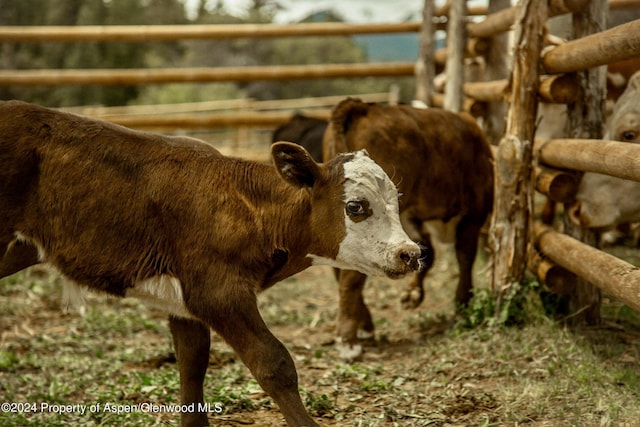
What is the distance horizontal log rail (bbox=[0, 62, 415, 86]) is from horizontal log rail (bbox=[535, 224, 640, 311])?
3773mm

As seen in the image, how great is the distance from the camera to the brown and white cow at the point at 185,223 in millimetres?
3271

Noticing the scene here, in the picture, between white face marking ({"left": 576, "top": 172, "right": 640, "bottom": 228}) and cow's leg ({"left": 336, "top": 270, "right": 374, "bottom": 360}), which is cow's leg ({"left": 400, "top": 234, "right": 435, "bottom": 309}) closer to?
cow's leg ({"left": 336, "top": 270, "right": 374, "bottom": 360})

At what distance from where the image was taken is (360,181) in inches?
132

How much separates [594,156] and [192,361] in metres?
2.28

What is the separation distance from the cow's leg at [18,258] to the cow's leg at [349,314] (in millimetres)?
2064

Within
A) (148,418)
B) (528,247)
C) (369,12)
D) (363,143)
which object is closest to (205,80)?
(363,143)

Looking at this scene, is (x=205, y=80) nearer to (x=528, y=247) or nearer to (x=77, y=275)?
(x=528, y=247)

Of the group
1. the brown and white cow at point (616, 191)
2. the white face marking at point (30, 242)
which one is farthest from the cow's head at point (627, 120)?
the white face marking at point (30, 242)

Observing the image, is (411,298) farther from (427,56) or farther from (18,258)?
(18,258)

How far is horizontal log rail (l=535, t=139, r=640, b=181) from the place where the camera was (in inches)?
150

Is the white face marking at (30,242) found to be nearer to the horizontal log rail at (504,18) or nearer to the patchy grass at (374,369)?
the patchy grass at (374,369)

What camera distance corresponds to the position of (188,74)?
27.7ft

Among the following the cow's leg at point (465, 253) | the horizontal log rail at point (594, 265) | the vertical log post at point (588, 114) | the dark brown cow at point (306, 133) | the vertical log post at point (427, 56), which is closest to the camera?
the horizontal log rail at point (594, 265)

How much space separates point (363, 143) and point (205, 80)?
12.9 ft
